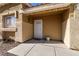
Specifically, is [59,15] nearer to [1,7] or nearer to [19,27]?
[19,27]

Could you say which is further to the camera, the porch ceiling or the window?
the window

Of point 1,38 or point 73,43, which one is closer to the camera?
point 73,43

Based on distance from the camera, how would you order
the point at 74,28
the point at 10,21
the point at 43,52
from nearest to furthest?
1. the point at 43,52
2. the point at 74,28
3. the point at 10,21

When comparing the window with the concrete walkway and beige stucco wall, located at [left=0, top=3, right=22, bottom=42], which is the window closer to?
beige stucco wall, located at [left=0, top=3, right=22, bottom=42]

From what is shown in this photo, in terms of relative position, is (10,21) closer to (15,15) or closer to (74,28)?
(15,15)

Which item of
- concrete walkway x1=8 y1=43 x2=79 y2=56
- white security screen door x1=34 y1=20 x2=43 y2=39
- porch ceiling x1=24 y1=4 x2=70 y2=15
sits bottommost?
concrete walkway x1=8 y1=43 x2=79 y2=56

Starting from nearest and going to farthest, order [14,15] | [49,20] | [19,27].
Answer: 1. [19,27]
2. [14,15]
3. [49,20]

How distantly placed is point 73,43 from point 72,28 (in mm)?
642

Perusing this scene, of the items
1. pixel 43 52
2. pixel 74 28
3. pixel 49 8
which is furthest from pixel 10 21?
pixel 74 28

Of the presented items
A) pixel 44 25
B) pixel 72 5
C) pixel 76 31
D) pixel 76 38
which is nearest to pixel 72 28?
pixel 76 31

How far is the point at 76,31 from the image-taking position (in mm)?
4027

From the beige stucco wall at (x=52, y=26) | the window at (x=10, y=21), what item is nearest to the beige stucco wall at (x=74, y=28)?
the beige stucco wall at (x=52, y=26)

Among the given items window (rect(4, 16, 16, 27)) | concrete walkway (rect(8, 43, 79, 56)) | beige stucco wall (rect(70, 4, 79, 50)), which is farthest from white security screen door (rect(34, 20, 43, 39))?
beige stucco wall (rect(70, 4, 79, 50))

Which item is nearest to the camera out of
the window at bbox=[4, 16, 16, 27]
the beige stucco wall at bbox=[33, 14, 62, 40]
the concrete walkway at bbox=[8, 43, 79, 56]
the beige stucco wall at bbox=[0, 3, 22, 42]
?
the concrete walkway at bbox=[8, 43, 79, 56]
